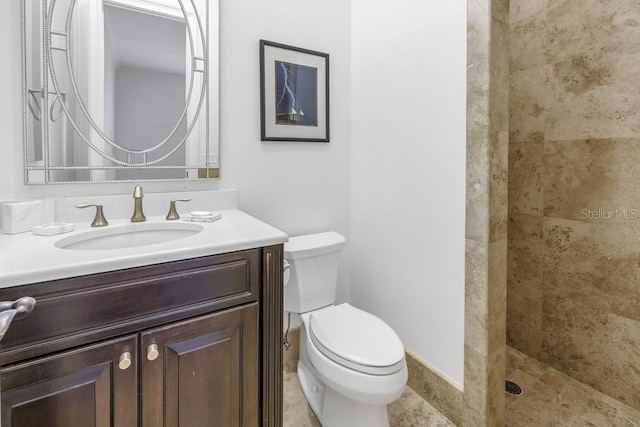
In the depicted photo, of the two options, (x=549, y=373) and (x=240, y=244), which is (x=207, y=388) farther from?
(x=549, y=373)

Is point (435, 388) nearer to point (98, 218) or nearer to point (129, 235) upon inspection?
point (129, 235)

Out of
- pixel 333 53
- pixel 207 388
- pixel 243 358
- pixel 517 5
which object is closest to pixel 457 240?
pixel 243 358

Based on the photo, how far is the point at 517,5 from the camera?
1930 mm

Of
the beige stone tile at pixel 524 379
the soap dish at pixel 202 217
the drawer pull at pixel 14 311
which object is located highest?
the soap dish at pixel 202 217

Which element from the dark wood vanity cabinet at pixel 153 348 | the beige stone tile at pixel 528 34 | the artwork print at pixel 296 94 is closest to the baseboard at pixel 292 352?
the dark wood vanity cabinet at pixel 153 348

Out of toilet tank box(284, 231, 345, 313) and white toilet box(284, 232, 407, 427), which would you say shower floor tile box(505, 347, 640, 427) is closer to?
white toilet box(284, 232, 407, 427)

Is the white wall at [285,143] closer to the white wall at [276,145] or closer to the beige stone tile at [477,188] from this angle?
the white wall at [276,145]

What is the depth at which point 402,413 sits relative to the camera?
1.60 meters

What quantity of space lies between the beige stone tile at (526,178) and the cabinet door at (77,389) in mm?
2021

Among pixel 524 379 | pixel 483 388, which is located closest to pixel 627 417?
pixel 524 379

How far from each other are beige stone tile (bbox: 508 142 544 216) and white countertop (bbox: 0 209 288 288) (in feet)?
5.13

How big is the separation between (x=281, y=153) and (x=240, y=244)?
84 centimetres

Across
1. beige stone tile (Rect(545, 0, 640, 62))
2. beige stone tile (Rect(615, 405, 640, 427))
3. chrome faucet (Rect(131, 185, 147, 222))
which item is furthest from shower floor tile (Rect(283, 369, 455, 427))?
beige stone tile (Rect(545, 0, 640, 62))

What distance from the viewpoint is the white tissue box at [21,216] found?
1094mm
